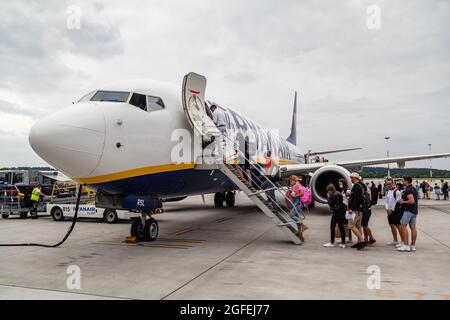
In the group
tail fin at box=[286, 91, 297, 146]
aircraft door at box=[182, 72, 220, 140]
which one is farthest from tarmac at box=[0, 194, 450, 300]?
tail fin at box=[286, 91, 297, 146]

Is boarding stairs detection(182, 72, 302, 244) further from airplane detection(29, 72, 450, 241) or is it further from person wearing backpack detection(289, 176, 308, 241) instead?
person wearing backpack detection(289, 176, 308, 241)

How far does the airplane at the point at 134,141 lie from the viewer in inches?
250

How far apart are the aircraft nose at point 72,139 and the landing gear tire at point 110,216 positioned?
22.1 feet

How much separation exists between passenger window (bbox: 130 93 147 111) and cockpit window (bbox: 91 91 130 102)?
13cm

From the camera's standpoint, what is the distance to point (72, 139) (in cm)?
625

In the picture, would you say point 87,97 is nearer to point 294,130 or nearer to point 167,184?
point 167,184

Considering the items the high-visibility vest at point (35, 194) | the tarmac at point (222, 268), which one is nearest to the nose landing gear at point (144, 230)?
the tarmac at point (222, 268)

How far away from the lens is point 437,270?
611 centimetres

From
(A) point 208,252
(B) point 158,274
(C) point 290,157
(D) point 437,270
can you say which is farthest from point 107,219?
(C) point 290,157

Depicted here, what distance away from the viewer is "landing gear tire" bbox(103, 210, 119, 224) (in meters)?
13.2

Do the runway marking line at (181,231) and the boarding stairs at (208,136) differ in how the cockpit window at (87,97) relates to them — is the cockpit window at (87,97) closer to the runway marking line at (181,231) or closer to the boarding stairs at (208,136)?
the boarding stairs at (208,136)

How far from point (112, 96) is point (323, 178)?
391 inches

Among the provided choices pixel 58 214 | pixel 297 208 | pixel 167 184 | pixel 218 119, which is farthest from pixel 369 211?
pixel 58 214
